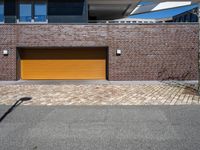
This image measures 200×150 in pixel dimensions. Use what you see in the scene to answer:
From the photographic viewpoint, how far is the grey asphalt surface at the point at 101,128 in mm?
5074

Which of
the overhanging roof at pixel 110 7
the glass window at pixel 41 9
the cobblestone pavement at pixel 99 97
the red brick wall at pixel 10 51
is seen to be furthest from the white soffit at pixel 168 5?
the red brick wall at pixel 10 51

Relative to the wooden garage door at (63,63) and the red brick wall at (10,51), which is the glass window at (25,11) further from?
the wooden garage door at (63,63)

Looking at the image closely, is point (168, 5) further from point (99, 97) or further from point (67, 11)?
point (99, 97)

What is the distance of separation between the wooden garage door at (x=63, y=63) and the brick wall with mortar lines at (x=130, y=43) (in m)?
0.77

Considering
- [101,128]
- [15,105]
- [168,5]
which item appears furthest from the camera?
[168,5]

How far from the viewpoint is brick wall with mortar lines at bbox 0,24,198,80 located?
15.7 m

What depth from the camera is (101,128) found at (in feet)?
20.3

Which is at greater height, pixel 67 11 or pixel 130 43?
pixel 67 11

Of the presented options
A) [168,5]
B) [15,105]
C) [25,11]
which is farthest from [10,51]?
[168,5]

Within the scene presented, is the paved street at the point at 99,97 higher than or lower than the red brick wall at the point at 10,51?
lower

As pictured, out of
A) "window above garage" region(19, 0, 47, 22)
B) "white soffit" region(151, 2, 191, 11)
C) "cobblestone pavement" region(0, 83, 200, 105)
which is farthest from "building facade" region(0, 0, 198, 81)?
"white soffit" region(151, 2, 191, 11)

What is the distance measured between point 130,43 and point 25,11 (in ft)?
26.8

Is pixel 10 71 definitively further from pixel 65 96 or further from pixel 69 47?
pixel 65 96

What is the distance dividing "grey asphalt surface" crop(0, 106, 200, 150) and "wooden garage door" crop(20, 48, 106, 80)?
26.8 ft
